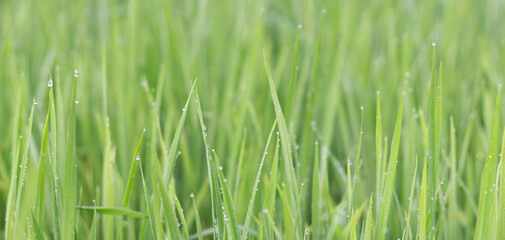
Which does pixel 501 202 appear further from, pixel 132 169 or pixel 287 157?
pixel 132 169

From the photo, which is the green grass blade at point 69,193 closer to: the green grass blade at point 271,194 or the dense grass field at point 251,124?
the dense grass field at point 251,124

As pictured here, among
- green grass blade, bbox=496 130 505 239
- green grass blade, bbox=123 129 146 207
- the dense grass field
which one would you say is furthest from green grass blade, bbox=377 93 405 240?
green grass blade, bbox=123 129 146 207

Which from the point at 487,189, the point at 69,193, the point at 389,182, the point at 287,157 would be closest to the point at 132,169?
the point at 69,193

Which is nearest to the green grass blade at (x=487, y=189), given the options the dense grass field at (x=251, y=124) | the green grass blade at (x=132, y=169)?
the dense grass field at (x=251, y=124)

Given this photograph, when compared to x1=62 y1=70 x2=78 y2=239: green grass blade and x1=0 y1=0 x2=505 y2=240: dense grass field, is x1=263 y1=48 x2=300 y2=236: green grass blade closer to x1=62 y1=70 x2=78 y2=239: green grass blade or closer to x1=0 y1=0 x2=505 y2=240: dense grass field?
x1=0 y1=0 x2=505 y2=240: dense grass field

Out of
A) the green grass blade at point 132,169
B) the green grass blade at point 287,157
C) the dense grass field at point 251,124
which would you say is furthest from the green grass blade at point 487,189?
the green grass blade at point 132,169

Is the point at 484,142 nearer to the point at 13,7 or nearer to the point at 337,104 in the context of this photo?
the point at 337,104

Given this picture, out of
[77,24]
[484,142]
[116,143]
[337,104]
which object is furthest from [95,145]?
[484,142]

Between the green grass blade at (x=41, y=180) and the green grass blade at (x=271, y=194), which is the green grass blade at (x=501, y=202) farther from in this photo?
the green grass blade at (x=41, y=180)
